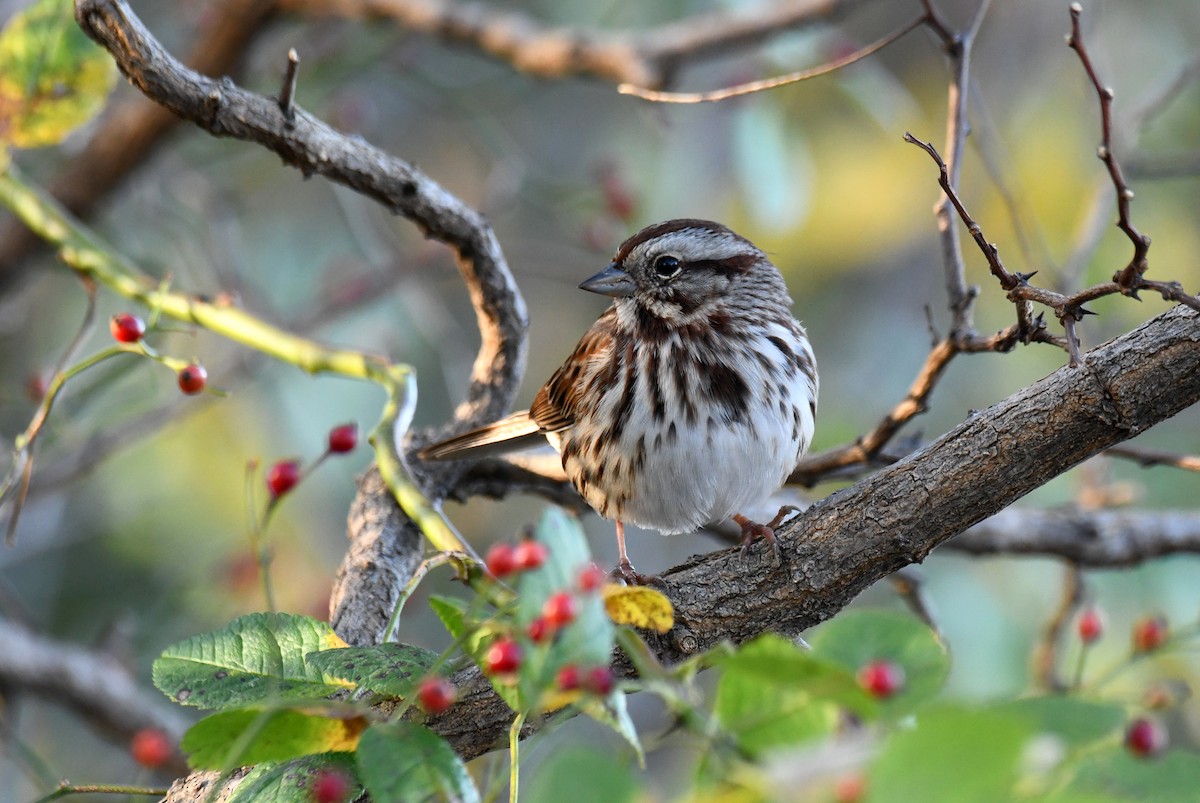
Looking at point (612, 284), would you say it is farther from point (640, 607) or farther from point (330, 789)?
point (330, 789)

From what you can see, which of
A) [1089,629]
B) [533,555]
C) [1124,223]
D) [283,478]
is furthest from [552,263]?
[533,555]

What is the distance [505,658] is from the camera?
1.54 metres

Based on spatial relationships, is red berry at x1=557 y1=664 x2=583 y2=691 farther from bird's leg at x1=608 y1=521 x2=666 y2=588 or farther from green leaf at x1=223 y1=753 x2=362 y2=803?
bird's leg at x1=608 y1=521 x2=666 y2=588

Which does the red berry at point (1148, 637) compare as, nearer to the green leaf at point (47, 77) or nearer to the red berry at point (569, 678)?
the red berry at point (569, 678)

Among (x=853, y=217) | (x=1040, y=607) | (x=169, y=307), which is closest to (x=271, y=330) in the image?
(x=169, y=307)

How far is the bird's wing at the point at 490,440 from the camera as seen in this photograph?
11.2 feet

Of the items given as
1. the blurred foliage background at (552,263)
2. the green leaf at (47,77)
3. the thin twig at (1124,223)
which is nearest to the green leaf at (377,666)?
the thin twig at (1124,223)

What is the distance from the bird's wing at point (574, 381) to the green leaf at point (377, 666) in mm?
1661

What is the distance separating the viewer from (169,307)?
310 cm

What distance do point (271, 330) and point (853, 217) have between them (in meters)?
5.23

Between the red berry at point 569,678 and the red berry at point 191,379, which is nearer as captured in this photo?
the red berry at point 569,678

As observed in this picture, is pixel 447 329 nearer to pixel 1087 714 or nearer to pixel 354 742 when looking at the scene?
pixel 354 742

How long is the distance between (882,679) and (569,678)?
1.08 feet

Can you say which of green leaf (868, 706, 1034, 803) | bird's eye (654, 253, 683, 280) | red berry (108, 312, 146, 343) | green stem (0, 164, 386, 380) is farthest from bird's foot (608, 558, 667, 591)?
green leaf (868, 706, 1034, 803)
